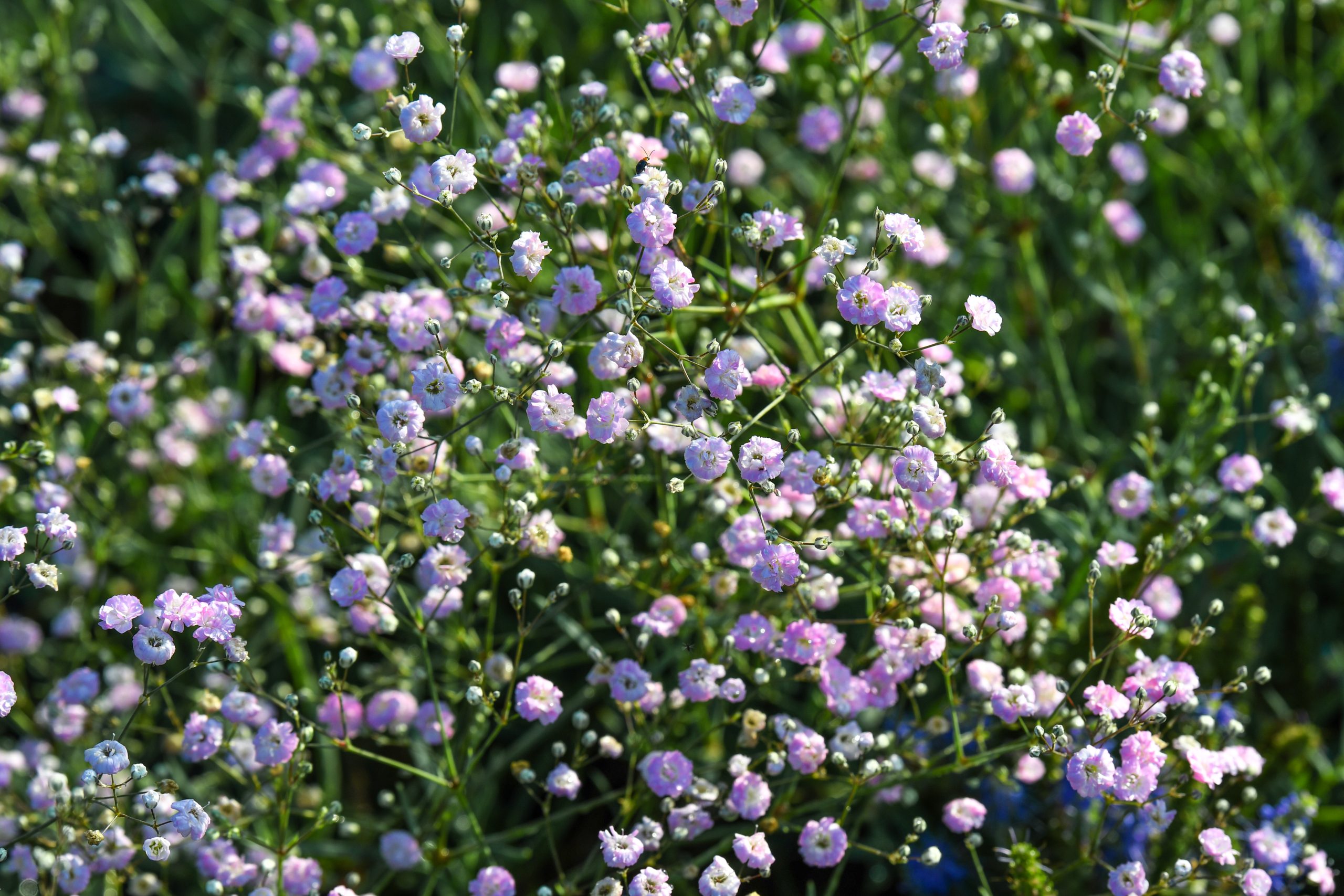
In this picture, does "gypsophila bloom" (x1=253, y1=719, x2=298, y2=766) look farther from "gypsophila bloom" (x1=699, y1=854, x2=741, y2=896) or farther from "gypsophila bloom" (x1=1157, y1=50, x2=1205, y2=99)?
"gypsophila bloom" (x1=1157, y1=50, x2=1205, y2=99)

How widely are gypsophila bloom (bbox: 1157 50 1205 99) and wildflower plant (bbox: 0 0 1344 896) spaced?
0.01 m

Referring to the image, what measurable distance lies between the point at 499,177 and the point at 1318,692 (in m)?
3.04

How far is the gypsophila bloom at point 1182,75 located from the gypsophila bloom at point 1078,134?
0.77 ft

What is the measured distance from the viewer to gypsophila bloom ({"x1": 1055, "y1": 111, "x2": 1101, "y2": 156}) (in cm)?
293

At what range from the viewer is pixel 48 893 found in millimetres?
2846

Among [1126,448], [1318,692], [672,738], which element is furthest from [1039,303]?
[672,738]

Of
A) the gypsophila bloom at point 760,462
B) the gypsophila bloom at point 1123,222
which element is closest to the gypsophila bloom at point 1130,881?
the gypsophila bloom at point 760,462

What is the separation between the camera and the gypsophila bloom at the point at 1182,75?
300 cm

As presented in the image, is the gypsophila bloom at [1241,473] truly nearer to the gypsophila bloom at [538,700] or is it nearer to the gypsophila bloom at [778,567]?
the gypsophila bloom at [778,567]

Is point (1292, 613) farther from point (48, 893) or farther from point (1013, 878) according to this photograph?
point (48, 893)

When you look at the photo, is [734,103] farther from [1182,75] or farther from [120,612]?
[120,612]

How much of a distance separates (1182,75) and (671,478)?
5.35 ft

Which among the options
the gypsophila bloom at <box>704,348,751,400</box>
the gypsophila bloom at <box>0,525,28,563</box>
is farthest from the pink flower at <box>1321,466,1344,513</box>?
the gypsophila bloom at <box>0,525,28,563</box>

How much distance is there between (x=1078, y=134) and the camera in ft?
9.73
